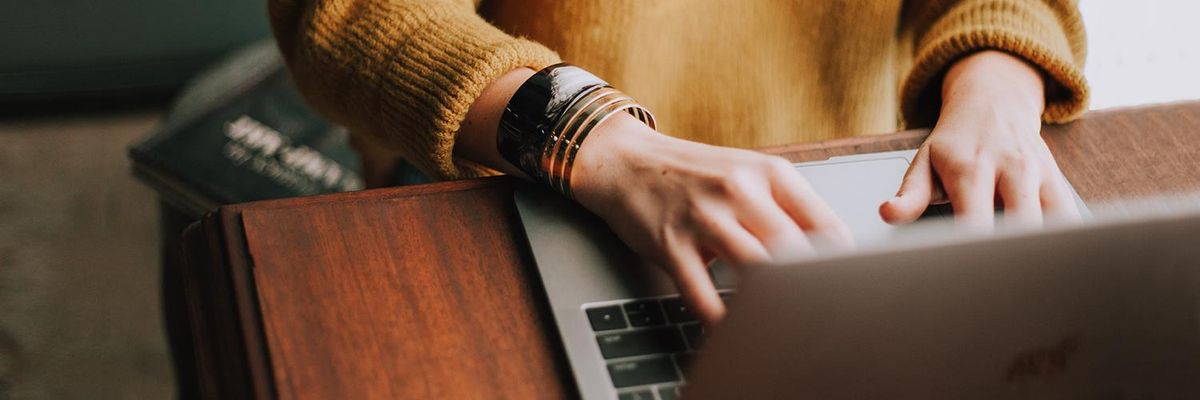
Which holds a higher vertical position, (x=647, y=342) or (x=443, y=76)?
(x=443, y=76)

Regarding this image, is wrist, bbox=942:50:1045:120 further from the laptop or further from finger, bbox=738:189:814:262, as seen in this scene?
finger, bbox=738:189:814:262

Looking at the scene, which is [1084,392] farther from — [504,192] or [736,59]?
[736,59]

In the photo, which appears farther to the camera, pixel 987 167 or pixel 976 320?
pixel 987 167

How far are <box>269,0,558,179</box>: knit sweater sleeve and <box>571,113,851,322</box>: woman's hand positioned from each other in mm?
88

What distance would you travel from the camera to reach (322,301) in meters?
0.46

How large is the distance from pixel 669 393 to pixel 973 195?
22 cm

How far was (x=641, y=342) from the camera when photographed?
0.46 metres

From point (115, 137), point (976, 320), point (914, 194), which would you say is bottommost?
point (976, 320)

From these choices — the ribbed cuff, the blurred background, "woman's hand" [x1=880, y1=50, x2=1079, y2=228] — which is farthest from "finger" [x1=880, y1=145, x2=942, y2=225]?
the blurred background

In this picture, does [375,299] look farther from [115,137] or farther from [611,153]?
[115,137]

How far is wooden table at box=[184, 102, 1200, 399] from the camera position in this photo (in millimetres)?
431

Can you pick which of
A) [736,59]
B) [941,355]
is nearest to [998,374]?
[941,355]

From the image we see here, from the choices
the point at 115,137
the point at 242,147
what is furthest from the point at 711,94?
the point at 115,137

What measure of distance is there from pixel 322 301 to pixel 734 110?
46 centimetres
